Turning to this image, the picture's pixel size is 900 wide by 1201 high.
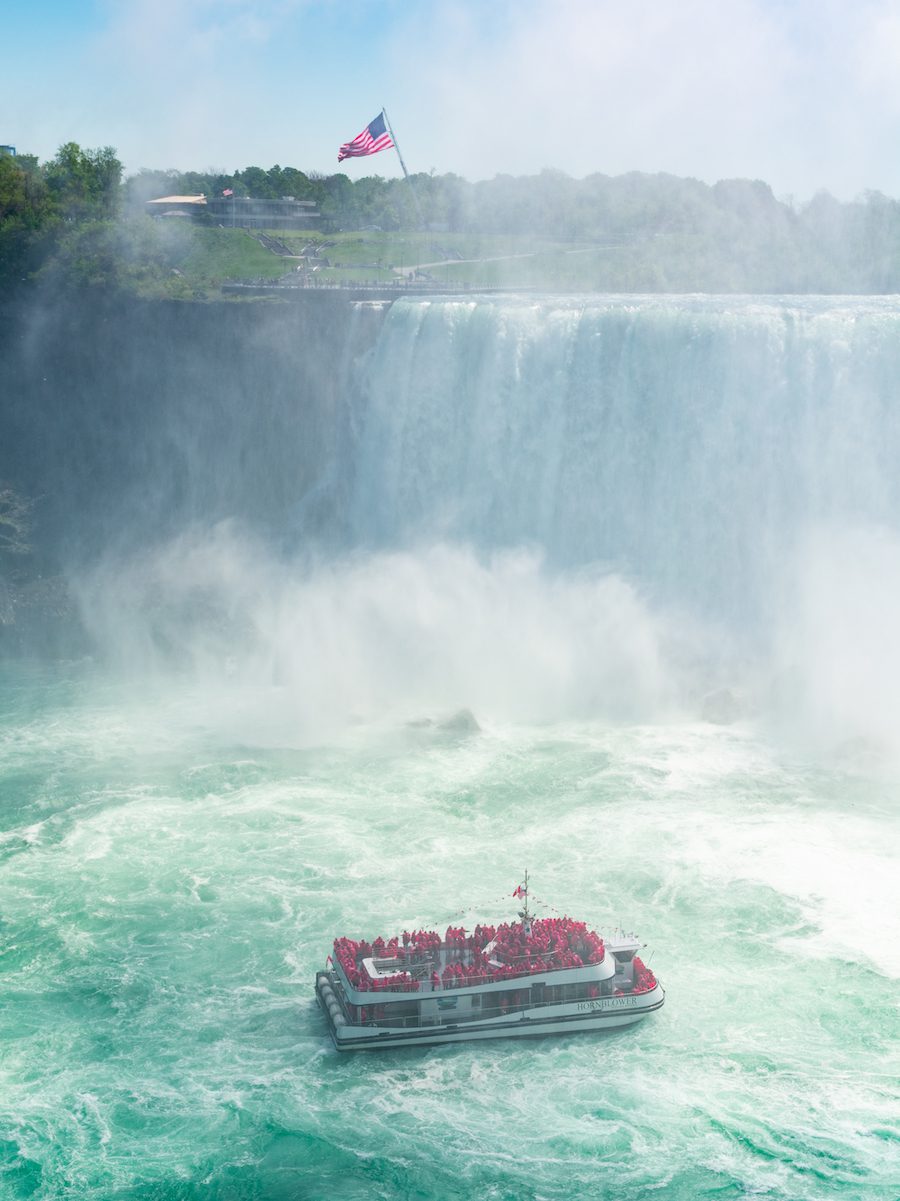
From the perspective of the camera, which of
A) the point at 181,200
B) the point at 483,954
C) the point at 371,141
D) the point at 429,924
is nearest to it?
the point at 483,954

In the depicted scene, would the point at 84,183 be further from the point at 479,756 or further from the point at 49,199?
the point at 479,756

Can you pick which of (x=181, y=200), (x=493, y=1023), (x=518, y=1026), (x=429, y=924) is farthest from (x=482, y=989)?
(x=181, y=200)

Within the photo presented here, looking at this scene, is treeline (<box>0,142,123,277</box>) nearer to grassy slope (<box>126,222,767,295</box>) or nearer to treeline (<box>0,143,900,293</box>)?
treeline (<box>0,143,900,293</box>)

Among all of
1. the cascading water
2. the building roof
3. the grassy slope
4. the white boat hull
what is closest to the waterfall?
the cascading water

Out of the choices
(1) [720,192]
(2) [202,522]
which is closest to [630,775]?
(2) [202,522]

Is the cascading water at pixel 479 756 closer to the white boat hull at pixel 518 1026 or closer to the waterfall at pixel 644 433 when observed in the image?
the waterfall at pixel 644 433

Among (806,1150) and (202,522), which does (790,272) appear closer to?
(202,522)

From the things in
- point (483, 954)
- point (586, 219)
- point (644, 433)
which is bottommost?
point (483, 954)
